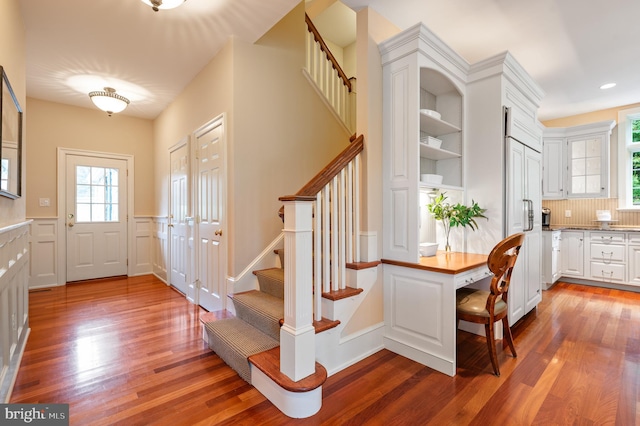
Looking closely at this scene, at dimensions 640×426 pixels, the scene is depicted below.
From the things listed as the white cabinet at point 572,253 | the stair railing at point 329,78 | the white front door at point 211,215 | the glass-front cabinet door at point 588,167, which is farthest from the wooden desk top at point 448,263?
the glass-front cabinet door at point 588,167

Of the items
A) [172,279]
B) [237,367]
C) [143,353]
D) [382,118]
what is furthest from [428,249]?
[172,279]

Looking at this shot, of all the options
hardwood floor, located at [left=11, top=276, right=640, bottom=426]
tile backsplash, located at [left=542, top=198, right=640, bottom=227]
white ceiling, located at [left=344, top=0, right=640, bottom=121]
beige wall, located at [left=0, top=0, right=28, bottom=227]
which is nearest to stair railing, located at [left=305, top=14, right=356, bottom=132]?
white ceiling, located at [left=344, top=0, right=640, bottom=121]

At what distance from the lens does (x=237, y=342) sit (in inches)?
86.8

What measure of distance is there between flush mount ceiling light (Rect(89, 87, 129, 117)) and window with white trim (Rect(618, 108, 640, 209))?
746cm

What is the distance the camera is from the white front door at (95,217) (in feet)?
15.7

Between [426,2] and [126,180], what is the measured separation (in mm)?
5223

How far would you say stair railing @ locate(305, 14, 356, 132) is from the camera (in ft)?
11.7

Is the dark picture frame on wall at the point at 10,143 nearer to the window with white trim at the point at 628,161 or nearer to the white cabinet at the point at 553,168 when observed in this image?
the white cabinet at the point at 553,168

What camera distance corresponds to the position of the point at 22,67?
2621mm

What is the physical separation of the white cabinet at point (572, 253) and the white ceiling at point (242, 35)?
2198 mm

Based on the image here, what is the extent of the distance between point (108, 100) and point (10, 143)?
2072 millimetres

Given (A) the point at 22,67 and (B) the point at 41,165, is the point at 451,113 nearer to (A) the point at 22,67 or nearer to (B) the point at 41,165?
(A) the point at 22,67

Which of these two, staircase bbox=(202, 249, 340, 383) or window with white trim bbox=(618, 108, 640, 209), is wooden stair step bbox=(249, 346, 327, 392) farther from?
window with white trim bbox=(618, 108, 640, 209)

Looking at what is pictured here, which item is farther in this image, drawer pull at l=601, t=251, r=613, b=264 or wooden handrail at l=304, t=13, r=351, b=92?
drawer pull at l=601, t=251, r=613, b=264
